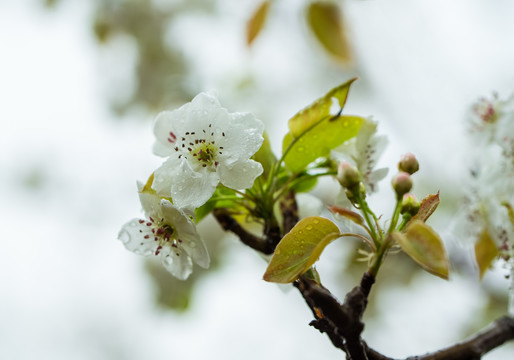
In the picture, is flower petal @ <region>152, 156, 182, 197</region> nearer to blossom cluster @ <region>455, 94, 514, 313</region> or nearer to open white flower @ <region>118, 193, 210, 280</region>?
open white flower @ <region>118, 193, 210, 280</region>

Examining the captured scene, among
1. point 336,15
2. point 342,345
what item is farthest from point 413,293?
point 342,345

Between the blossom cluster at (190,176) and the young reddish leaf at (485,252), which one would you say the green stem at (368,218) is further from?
the young reddish leaf at (485,252)

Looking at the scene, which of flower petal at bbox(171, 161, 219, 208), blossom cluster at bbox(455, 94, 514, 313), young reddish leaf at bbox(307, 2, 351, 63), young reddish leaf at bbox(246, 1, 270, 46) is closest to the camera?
flower petal at bbox(171, 161, 219, 208)

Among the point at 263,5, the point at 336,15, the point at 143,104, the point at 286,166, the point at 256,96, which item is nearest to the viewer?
the point at 286,166

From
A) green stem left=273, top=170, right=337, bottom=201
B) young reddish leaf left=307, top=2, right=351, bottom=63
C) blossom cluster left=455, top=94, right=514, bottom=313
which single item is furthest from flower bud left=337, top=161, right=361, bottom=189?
young reddish leaf left=307, top=2, right=351, bottom=63

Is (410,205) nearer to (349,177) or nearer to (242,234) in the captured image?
(349,177)

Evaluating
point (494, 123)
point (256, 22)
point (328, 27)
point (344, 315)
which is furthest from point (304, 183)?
point (328, 27)

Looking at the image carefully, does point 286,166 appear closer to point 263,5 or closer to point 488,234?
point 488,234
